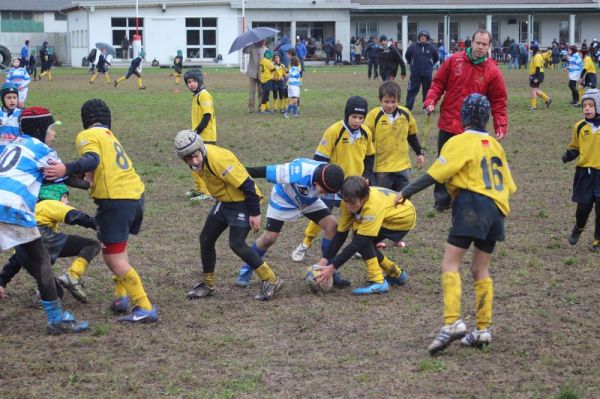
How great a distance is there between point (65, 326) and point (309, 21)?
194ft

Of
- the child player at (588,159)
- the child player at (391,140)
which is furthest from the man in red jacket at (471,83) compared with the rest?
the child player at (588,159)

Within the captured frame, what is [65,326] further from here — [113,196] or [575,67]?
[575,67]

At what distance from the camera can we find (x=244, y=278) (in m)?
8.26

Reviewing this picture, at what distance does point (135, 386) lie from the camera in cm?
563

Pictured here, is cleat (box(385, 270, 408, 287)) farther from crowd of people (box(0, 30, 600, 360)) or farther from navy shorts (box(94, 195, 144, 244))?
navy shorts (box(94, 195, 144, 244))

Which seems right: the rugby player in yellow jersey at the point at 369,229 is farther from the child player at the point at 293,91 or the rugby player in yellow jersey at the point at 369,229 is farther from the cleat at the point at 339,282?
the child player at the point at 293,91

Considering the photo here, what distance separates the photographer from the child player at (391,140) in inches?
384

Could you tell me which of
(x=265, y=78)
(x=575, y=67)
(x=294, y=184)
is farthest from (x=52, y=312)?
(x=575, y=67)

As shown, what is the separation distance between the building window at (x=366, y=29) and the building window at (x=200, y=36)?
500 inches

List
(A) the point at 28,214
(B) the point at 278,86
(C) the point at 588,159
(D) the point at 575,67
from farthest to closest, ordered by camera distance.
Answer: (B) the point at 278,86 < (D) the point at 575,67 < (C) the point at 588,159 < (A) the point at 28,214

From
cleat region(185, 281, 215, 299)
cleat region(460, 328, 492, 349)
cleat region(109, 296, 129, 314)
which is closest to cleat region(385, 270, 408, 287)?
cleat region(185, 281, 215, 299)

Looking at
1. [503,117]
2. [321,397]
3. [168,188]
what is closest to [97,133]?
[321,397]

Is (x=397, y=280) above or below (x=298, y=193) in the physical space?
below

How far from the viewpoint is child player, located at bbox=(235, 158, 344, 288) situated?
7512mm
